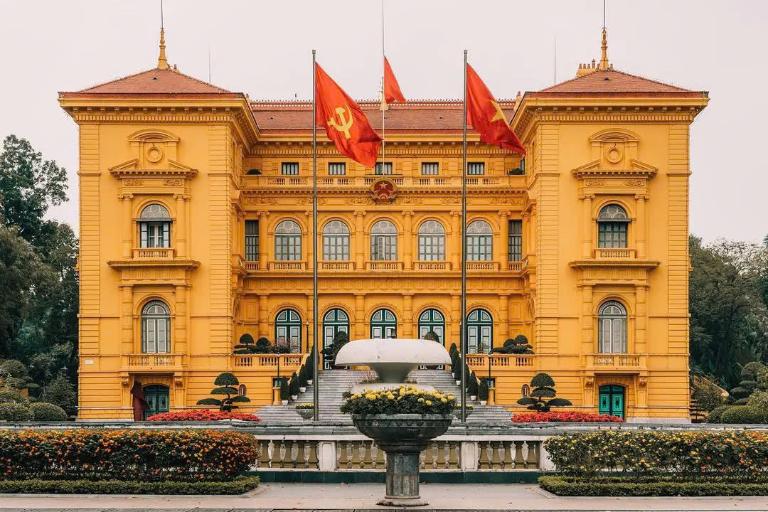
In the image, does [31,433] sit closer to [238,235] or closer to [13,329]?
[238,235]

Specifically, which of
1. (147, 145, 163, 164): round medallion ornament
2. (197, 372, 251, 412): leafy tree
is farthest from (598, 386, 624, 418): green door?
(147, 145, 163, 164): round medallion ornament

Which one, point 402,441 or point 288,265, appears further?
point 288,265

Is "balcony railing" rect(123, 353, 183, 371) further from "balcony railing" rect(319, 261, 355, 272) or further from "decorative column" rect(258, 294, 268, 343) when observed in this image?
"balcony railing" rect(319, 261, 355, 272)

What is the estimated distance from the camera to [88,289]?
54.4 meters

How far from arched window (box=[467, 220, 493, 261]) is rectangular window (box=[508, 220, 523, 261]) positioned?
0.92 m

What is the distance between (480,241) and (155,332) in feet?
51.9

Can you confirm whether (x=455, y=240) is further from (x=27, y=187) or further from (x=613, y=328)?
(x=27, y=187)

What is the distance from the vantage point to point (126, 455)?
83.4ft

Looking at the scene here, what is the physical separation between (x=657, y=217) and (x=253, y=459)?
32371 mm

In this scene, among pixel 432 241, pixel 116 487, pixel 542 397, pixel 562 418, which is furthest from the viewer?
pixel 432 241

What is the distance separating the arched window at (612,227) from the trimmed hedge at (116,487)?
1269 inches

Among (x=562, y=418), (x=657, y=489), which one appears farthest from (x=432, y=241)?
(x=657, y=489)

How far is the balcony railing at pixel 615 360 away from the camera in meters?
53.5

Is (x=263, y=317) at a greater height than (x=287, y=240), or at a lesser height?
lesser
